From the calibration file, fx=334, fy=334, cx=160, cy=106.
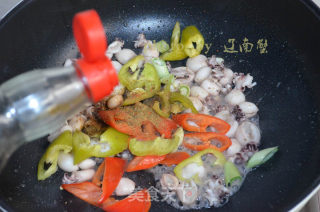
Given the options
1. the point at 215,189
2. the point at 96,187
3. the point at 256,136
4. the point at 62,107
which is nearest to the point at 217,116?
the point at 256,136

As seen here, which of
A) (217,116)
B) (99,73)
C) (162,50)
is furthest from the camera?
(162,50)

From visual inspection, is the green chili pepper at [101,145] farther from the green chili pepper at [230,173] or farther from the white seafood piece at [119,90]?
the green chili pepper at [230,173]

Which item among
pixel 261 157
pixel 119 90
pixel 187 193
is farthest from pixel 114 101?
pixel 261 157

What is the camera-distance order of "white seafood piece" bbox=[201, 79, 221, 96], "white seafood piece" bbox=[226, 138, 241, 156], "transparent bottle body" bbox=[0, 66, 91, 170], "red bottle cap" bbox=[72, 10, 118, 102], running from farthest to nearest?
"white seafood piece" bbox=[201, 79, 221, 96] < "white seafood piece" bbox=[226, 138, 241, 156] < "transparent bottle body" bbox=[0, 66, 91, 170] < "red bottle cap" bbox=[72, 10, 118, 102]

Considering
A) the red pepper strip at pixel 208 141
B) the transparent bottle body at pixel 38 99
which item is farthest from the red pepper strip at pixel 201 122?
the transparent bottle body at pixel 38 99

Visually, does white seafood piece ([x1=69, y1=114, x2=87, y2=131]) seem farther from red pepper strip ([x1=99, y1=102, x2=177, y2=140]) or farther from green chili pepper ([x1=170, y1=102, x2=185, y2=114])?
green chili pepper ([x1=170, y1=102, x2=185, y2=114])

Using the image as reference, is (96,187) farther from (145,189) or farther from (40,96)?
(40,96)

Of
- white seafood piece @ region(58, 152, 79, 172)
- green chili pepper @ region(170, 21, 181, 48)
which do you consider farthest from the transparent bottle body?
green chili pepper @ region(170, 21, 181, 48)

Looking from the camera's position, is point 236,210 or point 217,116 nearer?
point 236,210
